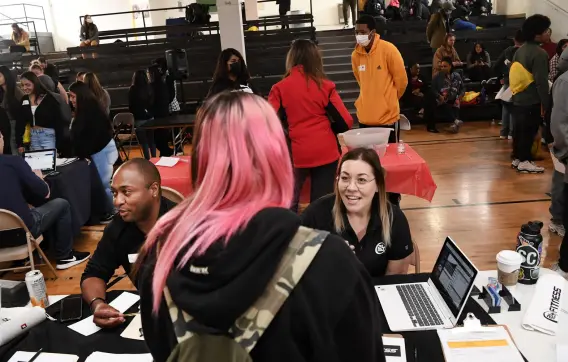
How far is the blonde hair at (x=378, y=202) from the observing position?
2171 mm

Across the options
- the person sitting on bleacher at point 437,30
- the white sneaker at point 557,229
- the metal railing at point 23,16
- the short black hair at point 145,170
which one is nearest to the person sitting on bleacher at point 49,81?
the short black hair at point 145,170

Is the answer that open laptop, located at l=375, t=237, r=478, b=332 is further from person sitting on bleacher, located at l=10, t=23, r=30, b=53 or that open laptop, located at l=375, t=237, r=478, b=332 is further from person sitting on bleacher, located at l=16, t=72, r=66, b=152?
person sitting on bleacher, located at l=10, t=23, r=30, b=53

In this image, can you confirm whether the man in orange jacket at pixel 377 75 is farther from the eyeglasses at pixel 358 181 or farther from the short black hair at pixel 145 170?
the short black hair at pixel 145 170

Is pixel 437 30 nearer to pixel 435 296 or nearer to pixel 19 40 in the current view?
pixel 435 296

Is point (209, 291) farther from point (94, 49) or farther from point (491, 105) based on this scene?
point (94, 49)

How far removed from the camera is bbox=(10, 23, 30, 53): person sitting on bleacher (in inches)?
473

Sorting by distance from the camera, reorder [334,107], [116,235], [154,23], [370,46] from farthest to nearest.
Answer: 1. [154,23]
2. [370,46]
3. [334,107]
4. [116,235]

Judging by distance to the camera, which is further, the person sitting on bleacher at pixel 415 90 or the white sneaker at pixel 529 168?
the person sitting on bleacher at pixel 415 90

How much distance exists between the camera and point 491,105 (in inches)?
322

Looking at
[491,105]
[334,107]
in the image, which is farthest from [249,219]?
[491,105]

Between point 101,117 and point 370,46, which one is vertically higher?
point 370,46

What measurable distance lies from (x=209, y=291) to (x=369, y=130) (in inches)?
115

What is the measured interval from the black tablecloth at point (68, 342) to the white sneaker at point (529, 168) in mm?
4959

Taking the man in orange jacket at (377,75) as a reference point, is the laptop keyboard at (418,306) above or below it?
below
